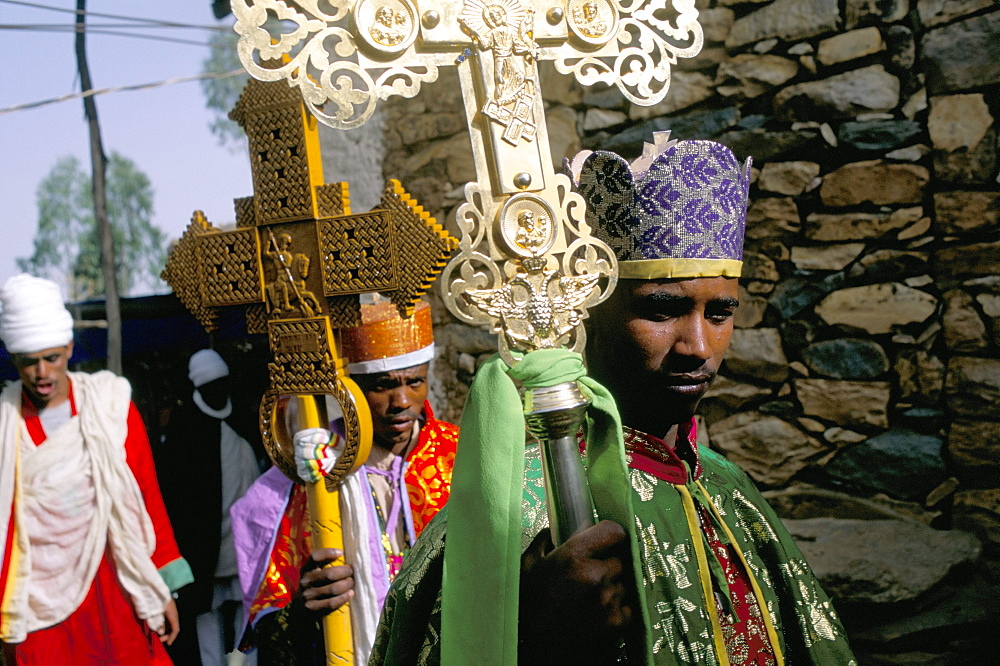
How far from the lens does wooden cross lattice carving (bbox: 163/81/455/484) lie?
5.66 feet

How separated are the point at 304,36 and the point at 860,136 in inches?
121

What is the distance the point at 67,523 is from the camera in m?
3.55

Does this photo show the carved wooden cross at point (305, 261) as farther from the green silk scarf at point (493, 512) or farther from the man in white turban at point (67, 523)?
the man in white turban at point (67, 523)

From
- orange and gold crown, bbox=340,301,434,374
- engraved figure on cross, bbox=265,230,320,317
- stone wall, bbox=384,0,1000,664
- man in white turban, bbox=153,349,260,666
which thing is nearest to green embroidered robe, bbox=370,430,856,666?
engraved figure on cross, bbox=265,230,320,317

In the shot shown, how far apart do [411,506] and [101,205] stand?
12.1 ft

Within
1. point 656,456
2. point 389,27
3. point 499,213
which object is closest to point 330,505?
point 656,456

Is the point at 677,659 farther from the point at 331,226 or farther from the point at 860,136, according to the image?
the point at 860,136

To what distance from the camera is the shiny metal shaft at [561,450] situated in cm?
117

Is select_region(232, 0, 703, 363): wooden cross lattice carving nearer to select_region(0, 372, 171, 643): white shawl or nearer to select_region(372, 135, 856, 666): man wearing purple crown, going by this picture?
select_region(372, 135, 856, 666): man wearing purple crown

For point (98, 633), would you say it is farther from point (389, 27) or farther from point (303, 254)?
point (389, 27)

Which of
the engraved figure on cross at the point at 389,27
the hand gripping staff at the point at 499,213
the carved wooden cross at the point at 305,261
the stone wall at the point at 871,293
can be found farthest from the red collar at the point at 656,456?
the stone wall at the point at 871,293

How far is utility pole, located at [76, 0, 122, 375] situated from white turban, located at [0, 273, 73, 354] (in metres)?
1.41

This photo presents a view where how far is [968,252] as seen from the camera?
342 cm

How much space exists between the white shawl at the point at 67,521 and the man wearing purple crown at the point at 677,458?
256cm
